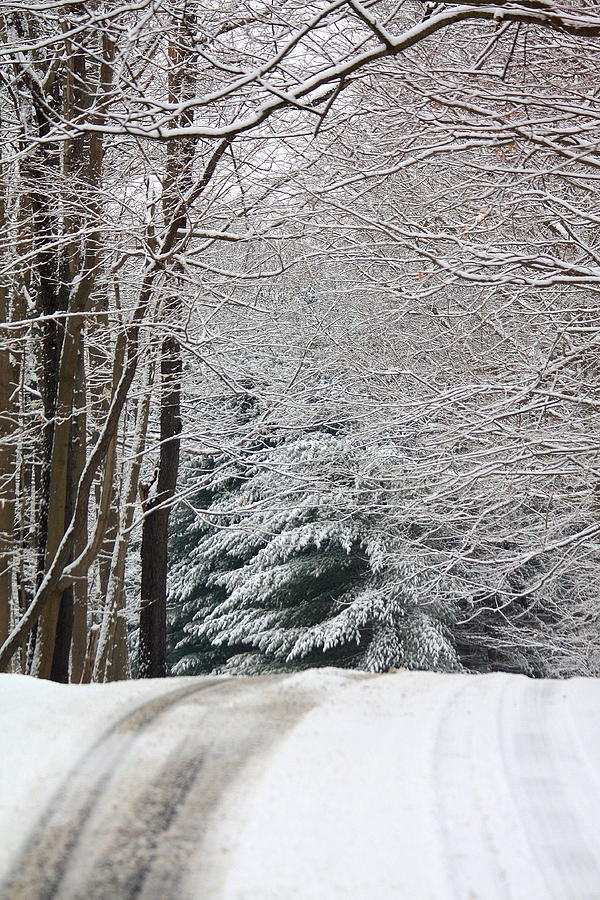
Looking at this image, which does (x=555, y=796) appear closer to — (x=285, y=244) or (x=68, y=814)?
(x=68, y=814)

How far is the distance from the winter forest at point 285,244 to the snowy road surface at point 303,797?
2.83 m

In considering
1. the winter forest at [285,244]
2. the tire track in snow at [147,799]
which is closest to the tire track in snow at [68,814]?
the tire track in snow at [147,799]

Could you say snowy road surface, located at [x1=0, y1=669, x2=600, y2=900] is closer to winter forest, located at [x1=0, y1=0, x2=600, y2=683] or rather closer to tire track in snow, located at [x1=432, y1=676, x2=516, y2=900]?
tire track in snow, located at [x1=432, y1=676, x2=516, y2=900]

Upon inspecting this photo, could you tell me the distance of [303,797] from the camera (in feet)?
5.20

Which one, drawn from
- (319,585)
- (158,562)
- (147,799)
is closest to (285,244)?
(158,562)

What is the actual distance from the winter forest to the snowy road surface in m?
2.83

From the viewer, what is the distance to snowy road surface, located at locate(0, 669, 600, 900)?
138 cm

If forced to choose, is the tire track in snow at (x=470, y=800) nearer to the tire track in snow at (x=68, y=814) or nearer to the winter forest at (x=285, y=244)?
the tire track in snow at (x=68, y=814)

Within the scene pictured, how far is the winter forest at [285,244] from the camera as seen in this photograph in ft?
17.9

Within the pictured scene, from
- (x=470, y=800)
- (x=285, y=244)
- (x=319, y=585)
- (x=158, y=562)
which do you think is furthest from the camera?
(x=319, y=585)

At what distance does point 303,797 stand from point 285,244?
7496 millimetres

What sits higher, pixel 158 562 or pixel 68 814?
pixel 68 814

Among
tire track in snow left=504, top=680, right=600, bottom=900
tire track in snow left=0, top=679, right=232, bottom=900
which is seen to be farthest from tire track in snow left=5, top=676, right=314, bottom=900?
tire track in snow left=504, top=680, right=600, bottom=900

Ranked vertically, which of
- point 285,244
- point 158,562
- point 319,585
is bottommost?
point 319,585
